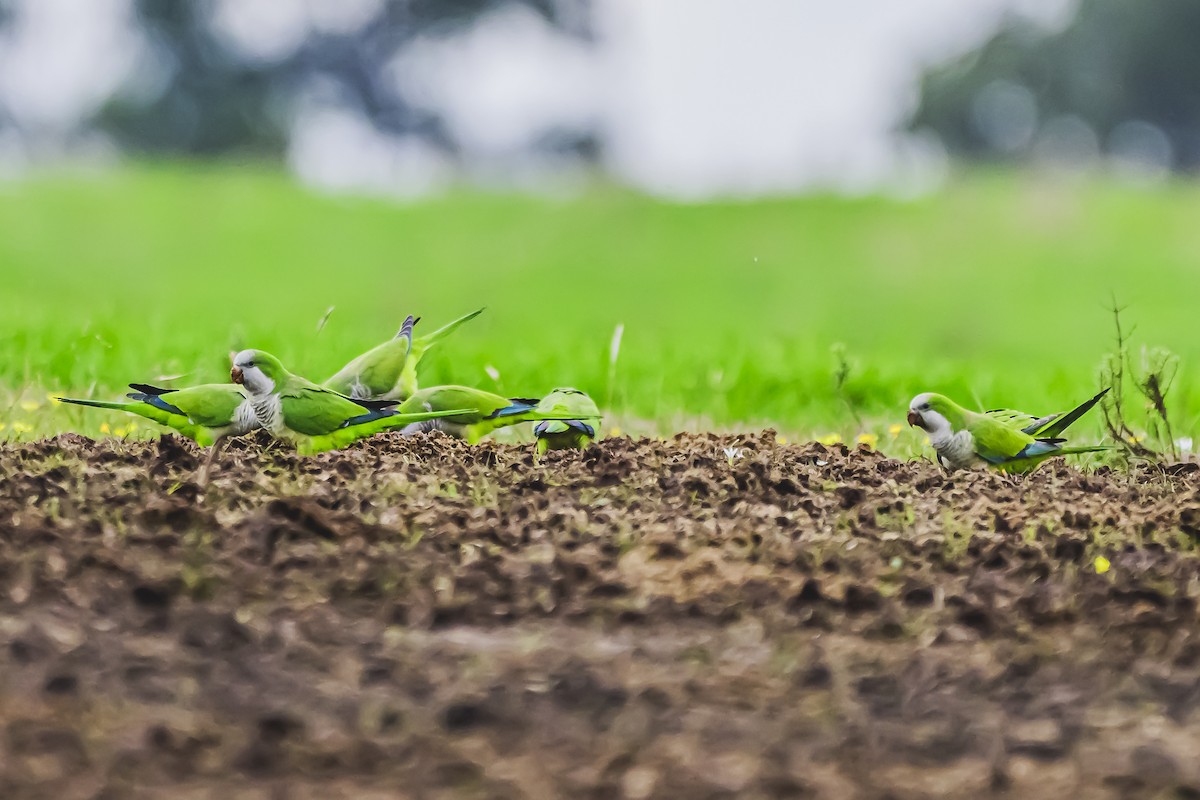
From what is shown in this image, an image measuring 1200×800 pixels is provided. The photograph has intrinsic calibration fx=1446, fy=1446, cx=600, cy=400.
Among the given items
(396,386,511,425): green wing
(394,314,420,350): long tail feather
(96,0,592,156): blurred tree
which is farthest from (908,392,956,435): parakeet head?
(96,0,592,156): blurred tree

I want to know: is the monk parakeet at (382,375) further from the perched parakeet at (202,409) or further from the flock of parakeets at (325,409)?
the perched parakeet at (202,409)

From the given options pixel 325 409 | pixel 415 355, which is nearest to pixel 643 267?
pixel 415 355

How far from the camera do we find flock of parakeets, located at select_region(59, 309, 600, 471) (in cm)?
407

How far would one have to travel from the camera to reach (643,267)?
1683 centimetres

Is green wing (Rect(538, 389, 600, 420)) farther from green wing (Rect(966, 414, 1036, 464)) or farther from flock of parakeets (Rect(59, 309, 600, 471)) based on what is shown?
green wing (Rect(966, 414, 1036, 464))

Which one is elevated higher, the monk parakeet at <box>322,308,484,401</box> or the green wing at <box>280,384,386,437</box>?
the monk parakeet at <box>322,308,484,401</box>

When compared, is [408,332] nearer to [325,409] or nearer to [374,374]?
[374,374]

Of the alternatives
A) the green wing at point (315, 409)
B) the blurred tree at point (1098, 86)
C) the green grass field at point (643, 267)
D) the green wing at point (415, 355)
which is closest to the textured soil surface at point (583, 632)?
the green wing at point (315, 409)

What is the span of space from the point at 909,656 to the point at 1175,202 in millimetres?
18757

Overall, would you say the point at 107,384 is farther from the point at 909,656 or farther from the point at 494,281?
the point at 494,281

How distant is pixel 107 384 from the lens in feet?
19.7

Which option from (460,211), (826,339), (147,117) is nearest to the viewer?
(826,339)

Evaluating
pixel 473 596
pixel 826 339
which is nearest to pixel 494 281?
pixel 826 339

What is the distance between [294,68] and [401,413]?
28520 mm
